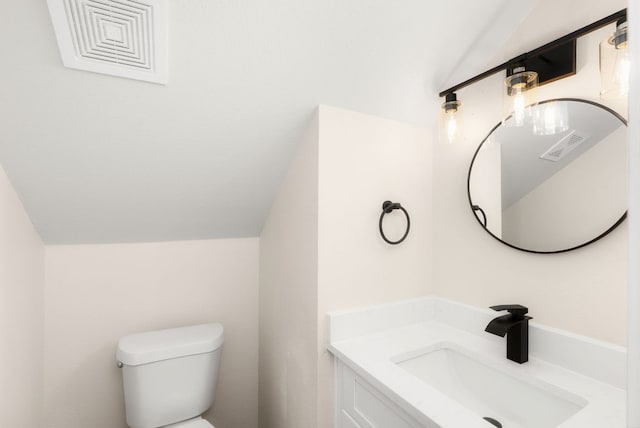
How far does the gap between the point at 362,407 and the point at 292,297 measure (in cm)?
53

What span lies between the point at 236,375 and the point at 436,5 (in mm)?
2004

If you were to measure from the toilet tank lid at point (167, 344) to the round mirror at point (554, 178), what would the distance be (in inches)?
53.0

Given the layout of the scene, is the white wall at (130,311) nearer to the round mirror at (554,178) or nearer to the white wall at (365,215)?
the white wall at (365,215)

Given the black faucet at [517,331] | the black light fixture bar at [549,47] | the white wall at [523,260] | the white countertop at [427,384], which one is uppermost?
the black light fixture bar at [549,47]

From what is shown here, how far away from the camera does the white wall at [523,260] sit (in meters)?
0.97

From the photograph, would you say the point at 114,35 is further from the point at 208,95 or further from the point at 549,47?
the point at 549,47

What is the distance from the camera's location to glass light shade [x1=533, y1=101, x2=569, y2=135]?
107 cm

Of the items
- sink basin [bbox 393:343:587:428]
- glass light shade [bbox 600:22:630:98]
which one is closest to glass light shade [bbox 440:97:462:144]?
glass light shade [bbox 600:22:630:98]

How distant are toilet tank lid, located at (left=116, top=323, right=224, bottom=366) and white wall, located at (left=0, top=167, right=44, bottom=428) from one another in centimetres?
32

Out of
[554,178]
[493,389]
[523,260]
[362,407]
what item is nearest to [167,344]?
[362,407]

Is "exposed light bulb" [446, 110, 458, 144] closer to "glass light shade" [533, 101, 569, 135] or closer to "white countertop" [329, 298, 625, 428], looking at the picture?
"glass light shade" [533, 101, 569, 135]

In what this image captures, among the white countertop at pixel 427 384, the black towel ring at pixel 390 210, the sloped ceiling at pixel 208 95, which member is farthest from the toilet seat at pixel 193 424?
the black towel ring at pixel 390 210

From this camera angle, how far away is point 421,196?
59.6 inches

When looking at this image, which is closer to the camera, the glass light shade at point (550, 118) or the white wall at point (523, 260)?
the white wall at point (523, 260)
